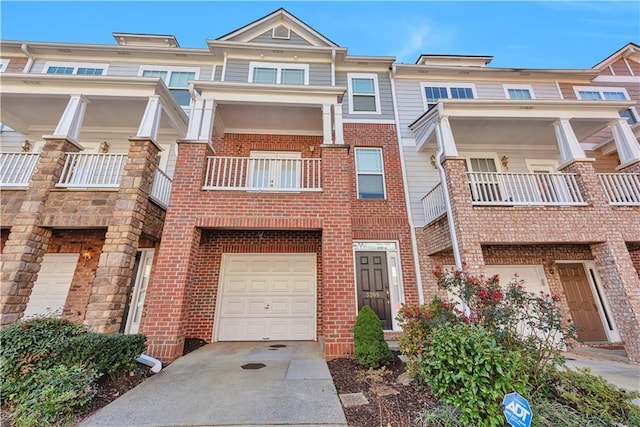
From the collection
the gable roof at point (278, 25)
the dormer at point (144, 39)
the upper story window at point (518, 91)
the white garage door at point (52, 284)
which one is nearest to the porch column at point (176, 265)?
the white garage door at point (52, 284)

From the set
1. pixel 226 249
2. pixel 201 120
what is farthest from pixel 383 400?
pixel 201 120

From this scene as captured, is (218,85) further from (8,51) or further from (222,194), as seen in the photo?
(8,51)

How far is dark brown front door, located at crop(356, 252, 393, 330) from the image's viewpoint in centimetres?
668

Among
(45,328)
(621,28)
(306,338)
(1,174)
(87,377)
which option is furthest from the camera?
(621,28)

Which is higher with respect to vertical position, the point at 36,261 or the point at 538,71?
the point at 538,71

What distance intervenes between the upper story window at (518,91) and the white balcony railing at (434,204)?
550cm

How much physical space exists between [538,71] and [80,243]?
15755 millimetres

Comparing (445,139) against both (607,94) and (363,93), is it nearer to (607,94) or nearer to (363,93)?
(363,93)

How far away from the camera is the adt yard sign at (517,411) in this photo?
185cm

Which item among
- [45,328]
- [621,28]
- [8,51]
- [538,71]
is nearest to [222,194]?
[45,328]

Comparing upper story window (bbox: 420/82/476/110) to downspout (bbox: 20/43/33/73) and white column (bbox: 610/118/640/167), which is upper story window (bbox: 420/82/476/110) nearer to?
white column (bbox: 610/118/640/167)

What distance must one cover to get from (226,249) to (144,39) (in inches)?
342

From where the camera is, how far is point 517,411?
193 centimetres

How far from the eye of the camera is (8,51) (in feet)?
26.5
